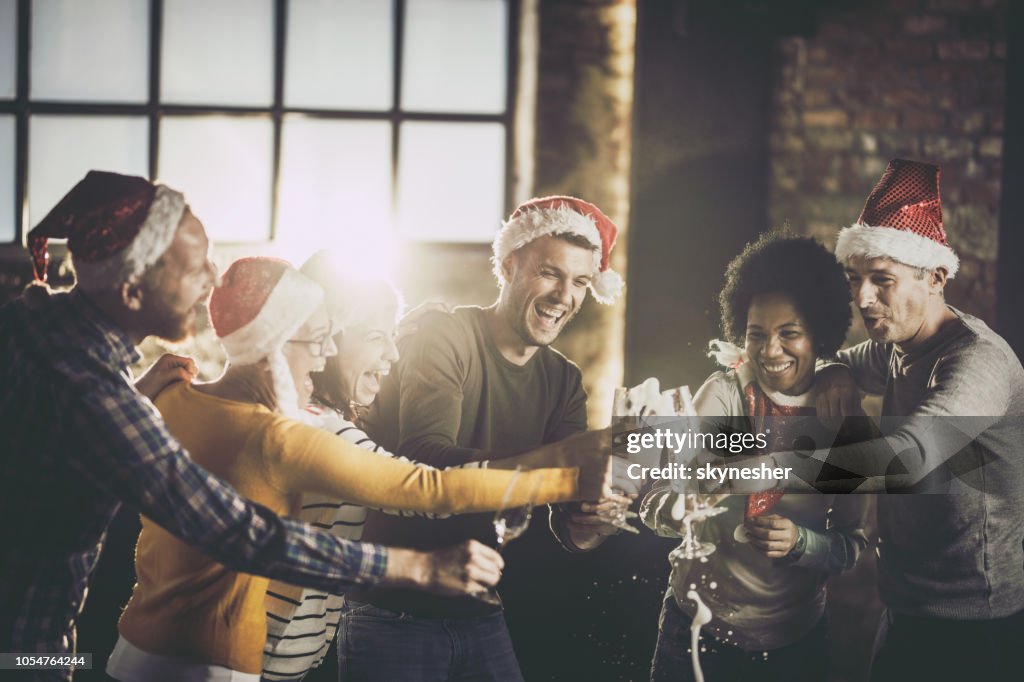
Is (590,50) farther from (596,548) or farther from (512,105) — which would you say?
(596,548)

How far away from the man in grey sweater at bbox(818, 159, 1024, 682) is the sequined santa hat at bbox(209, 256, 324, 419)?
174cm

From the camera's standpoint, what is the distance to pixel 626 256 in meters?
3.66

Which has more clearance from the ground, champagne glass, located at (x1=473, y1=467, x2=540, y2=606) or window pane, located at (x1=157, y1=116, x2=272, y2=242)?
window pane, located at (x1=157, y1=116, x2=272, y2=242)

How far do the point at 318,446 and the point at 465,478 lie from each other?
→ 43 cm

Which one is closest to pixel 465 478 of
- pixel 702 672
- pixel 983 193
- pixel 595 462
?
pixel 595 462

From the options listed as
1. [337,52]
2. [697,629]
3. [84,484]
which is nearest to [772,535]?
[697,629]

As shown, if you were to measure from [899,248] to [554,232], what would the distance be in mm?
1144

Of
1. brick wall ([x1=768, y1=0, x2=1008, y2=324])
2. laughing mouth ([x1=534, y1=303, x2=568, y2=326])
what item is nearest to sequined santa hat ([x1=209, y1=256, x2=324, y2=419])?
laughing mouth ([x1=534, y1=303, x2=568, y2=326])

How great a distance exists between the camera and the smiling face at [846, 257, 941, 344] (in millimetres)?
3148

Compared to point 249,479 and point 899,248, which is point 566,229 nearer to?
point 899,248

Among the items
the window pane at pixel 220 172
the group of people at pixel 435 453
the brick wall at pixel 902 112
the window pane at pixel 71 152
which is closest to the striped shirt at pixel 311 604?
the group of people at pixel 435 453

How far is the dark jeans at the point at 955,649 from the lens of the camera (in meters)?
3.11

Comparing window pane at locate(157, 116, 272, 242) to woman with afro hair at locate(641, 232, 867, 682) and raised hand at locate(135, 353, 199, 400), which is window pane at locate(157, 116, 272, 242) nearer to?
raised hand at locate(135, 353, 199, 400)

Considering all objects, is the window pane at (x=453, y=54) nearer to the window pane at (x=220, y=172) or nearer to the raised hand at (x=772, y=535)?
the window pane at (x=220, y=172)
